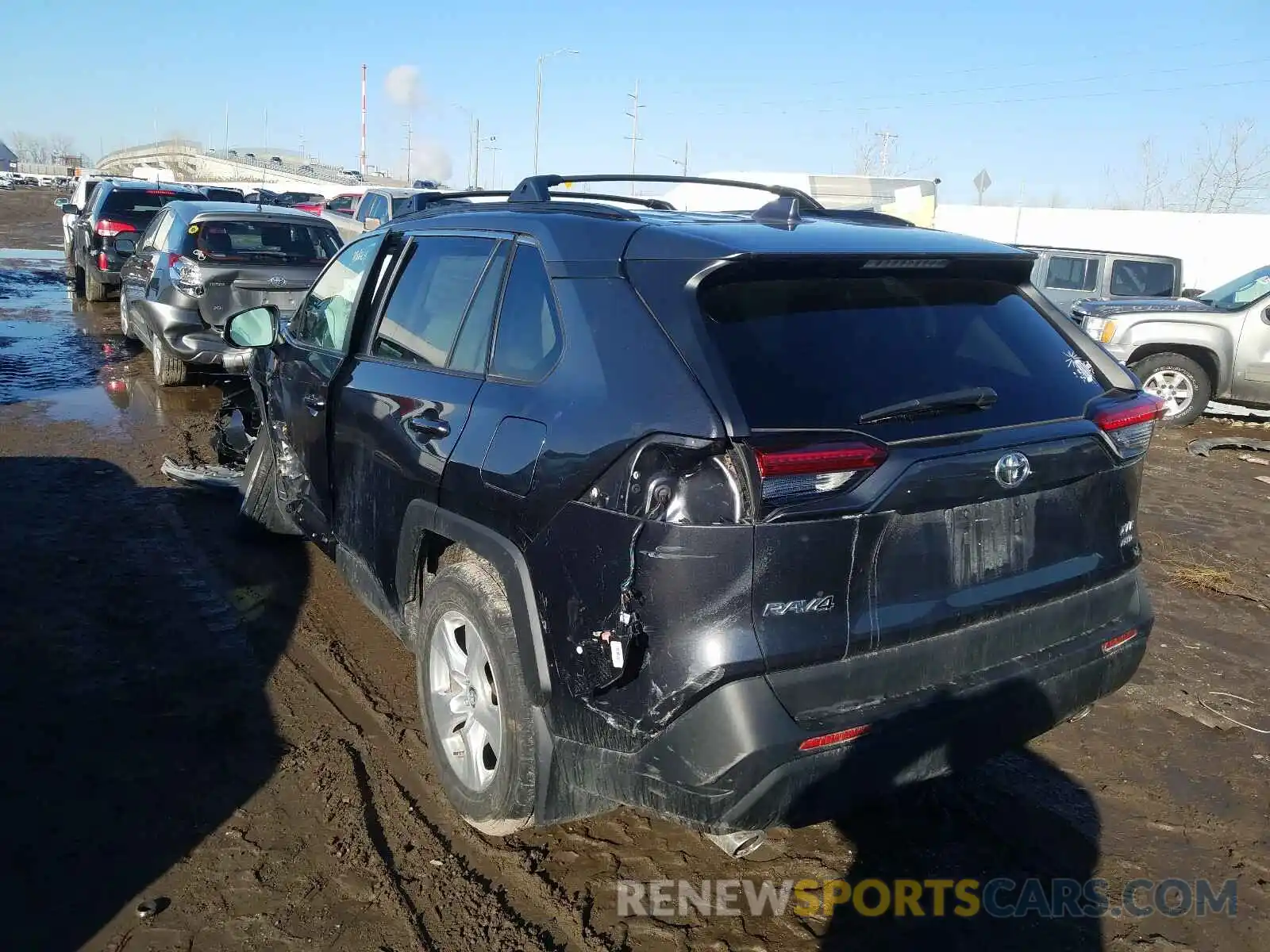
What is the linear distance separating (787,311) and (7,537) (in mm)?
4868

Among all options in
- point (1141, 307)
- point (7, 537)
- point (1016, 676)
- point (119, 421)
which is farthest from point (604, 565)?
point (1141, 307)

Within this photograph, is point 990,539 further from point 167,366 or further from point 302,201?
point 302,201

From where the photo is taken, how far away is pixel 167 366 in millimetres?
9789

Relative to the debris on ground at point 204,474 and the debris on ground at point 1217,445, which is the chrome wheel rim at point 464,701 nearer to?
the debris on ground at point 204,474

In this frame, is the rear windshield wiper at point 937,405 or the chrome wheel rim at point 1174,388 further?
the chrome wheel rim at point 1174,388

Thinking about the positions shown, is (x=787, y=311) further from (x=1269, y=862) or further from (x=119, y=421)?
(x=119, y=421)

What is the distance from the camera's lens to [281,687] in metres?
4.11

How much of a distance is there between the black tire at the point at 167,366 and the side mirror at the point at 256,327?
16.1ft

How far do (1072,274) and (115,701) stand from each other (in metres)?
14.2

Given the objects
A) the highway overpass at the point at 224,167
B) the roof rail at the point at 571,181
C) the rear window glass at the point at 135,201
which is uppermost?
the highway overpass at the point at 224,167

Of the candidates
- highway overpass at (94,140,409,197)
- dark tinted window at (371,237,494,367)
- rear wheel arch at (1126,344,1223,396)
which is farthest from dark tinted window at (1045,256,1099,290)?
highway overpass at (94,140,409,197)

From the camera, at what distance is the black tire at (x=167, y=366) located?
9641 mm

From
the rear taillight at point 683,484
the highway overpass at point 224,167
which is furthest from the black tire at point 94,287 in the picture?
the highway overpass at point 224,167

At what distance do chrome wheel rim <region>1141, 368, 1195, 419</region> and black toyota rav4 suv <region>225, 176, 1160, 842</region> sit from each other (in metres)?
9.10
